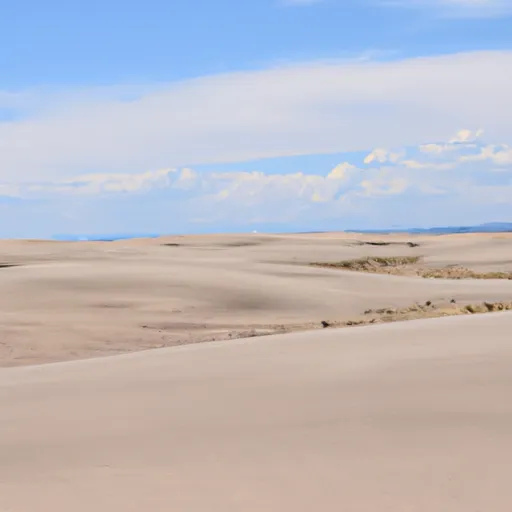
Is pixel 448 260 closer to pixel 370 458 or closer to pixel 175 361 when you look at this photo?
pixel 175 361

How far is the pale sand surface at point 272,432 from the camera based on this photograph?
15.0 ft

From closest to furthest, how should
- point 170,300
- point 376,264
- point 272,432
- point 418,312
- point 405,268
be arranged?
point 272,432 → point 418,312 → point 170,300 → point 405,268 → point 376,264

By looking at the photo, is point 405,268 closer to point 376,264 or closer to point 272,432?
point 376,264

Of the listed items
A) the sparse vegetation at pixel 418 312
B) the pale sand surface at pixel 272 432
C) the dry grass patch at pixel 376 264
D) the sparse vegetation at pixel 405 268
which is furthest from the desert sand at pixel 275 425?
the dry grass patch at pixel 376 264

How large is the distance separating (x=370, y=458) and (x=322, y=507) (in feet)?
2.69

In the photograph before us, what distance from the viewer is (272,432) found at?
5.77 metres

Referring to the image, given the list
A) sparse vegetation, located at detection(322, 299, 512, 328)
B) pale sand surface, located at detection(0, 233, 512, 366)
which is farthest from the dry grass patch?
sparse vegetation, located at detection(322, 299, 512, 328)

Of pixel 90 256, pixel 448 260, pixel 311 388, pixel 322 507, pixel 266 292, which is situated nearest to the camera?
pixel 322 507

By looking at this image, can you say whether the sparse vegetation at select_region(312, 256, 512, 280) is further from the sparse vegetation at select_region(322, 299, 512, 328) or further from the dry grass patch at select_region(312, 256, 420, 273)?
Answer: the sparse vegetation at select_region(322, 299, 512, 328)

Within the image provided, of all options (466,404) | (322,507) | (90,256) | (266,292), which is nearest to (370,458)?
A: (322,507)

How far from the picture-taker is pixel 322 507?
436 centimetres

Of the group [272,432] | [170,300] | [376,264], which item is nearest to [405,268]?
[376,264]

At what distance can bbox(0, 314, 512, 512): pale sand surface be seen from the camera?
179 inches

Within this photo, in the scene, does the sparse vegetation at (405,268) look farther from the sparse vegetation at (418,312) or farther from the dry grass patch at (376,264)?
the sparse vegetation at (418,312)
